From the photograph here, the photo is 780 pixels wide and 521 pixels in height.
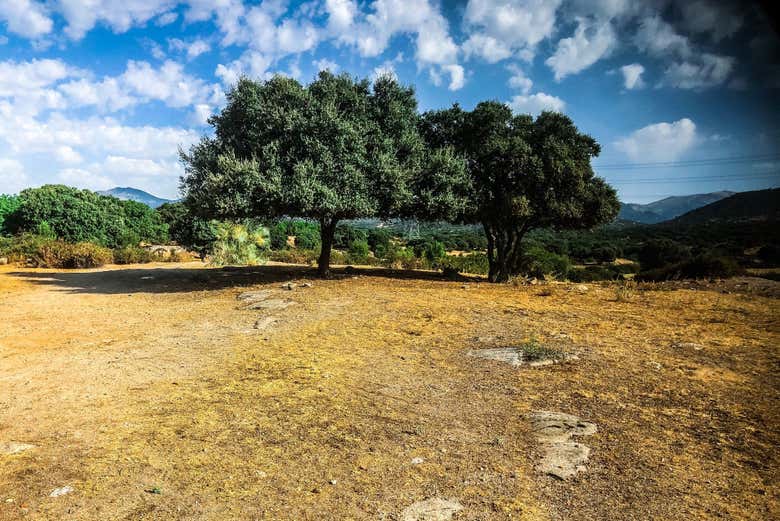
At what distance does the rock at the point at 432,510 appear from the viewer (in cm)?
315

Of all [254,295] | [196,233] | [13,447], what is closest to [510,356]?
[13,447]

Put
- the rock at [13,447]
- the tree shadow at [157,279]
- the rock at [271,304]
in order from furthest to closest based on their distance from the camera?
the tree shadow at [157,279] < the rock at [271,304] < the rock at [13,447]

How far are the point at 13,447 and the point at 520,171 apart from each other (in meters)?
14.8

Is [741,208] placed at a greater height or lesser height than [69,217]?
greater

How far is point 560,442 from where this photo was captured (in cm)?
421

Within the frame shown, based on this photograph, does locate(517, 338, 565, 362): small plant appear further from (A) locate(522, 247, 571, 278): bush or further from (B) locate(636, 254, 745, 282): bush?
(A) locate(522, 247, 571, 278): bush

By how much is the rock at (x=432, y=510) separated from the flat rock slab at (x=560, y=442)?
0.96 m

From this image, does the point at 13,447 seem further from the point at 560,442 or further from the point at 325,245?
the point at 325,245

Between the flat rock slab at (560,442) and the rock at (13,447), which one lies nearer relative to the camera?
the flat rock slab at (560,442)

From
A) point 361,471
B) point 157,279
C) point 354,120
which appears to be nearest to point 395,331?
point 361,471

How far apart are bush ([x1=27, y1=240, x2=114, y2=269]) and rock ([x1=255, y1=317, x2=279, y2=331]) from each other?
50.4 feet

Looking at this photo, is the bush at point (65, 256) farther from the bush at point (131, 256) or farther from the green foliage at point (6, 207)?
the green foliage at point (6, 207)

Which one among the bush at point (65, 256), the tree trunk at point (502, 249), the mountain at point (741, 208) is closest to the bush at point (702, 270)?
the tree trunk at point (502, 249)

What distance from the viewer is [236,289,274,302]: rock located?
1182cm
